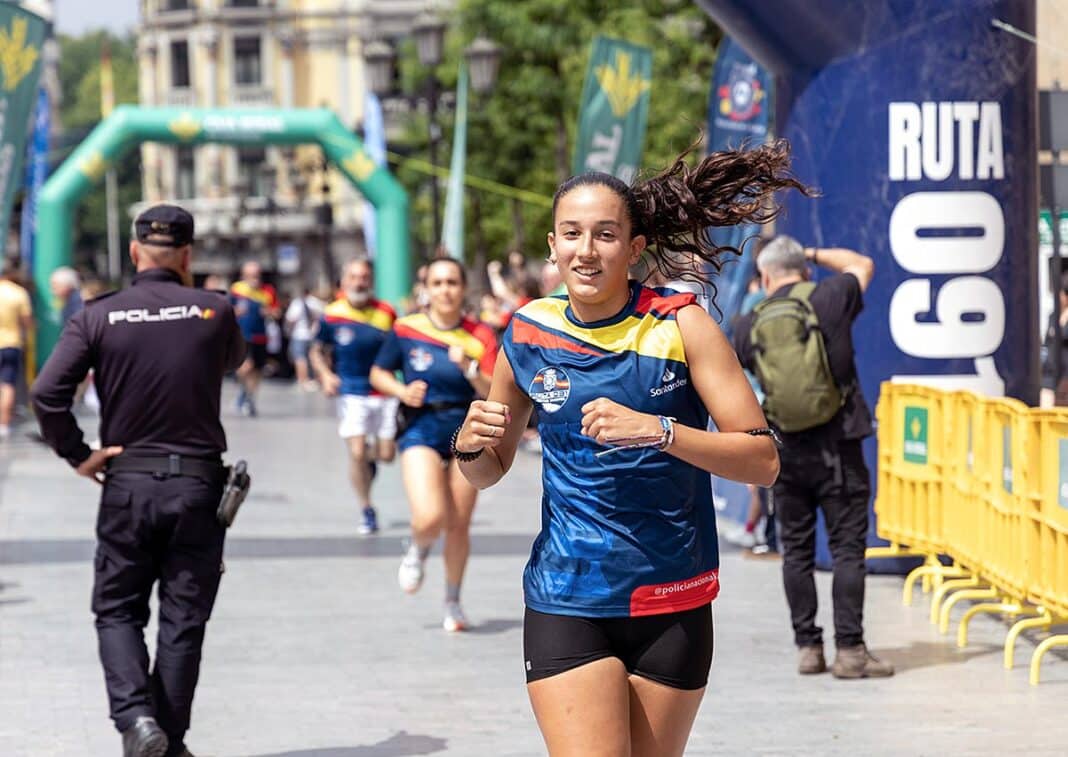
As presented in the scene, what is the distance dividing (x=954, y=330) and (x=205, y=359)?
5.41 m

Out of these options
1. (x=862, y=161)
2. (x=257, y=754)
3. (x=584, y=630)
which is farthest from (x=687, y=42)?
(x=584, y=630)

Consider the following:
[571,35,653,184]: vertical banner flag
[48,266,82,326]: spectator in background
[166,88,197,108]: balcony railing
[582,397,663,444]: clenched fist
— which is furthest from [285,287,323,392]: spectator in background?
[166,88,197,108]: balcony railing

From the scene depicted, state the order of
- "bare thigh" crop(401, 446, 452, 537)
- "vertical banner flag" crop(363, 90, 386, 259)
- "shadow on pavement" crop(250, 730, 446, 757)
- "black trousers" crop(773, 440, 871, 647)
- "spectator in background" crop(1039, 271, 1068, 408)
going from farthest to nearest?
"vertical banner flag" crop(363, 90, 386, 259) < "spectator in background" crop(1039, 271, 1068, 408) < "bare thigh" crop(401, 446, 452, 537) < "black trousers" crop(773, 440, 871, 647) < "shadow on pavement" crop(250, 730, 446, 757)

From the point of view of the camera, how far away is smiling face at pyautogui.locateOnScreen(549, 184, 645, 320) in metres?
4.23

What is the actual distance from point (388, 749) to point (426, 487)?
2.48 meters

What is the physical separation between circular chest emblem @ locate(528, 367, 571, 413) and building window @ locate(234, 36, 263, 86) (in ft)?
237

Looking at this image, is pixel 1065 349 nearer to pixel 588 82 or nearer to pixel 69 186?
pixel 588 82

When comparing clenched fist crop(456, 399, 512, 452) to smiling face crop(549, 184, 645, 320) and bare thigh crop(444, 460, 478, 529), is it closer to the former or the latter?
smiling face crop(549, 184, 645, 320)

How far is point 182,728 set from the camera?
6.25m

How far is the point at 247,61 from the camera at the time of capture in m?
75.1

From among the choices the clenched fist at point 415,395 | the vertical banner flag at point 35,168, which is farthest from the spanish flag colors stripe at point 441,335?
the vertical banner flag at point 35,168

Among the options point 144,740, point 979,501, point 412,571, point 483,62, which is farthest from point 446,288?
point 483,62

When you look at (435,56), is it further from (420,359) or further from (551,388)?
(551,388)

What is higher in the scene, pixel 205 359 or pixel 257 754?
pixel 205 359
